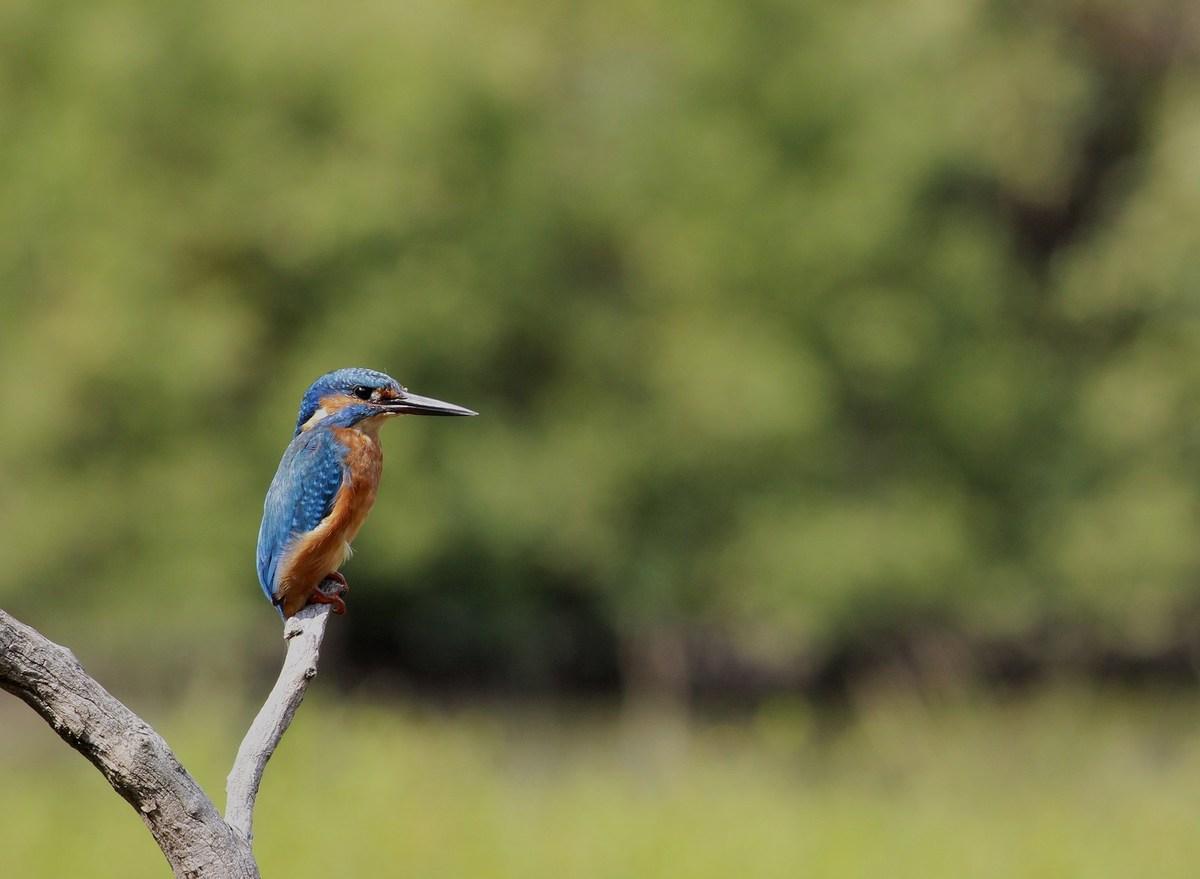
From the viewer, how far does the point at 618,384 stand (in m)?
14.9

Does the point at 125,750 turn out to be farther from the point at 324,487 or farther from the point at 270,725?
the point at 324,487

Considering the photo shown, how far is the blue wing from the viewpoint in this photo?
2828 mm

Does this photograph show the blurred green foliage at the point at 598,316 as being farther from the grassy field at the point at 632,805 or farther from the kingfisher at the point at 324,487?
the kingfisher at the point at 324,487

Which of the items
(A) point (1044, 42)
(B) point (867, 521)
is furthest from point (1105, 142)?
(B) point (867, 521)

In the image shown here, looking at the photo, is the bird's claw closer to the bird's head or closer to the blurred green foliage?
the bird's head

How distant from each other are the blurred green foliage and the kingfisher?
393 inches

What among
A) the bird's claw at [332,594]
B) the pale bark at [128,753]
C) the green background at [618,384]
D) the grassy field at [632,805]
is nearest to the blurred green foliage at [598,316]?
the green background at [618,384]

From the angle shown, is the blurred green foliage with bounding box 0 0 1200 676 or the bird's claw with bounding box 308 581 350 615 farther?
the blurred green foliage with bounding box 0 0 1200 676

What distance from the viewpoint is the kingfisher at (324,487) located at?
2.82 metres

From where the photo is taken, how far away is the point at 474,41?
13742mm

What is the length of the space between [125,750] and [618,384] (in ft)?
41.9

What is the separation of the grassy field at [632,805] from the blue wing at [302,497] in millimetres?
6234

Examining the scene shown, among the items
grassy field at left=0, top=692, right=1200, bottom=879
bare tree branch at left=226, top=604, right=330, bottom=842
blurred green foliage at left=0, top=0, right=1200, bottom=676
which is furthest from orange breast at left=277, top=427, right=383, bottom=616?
blurred green foliage at left=0, top=0, right=1200, bottom=676

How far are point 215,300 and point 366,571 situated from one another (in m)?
2.99
